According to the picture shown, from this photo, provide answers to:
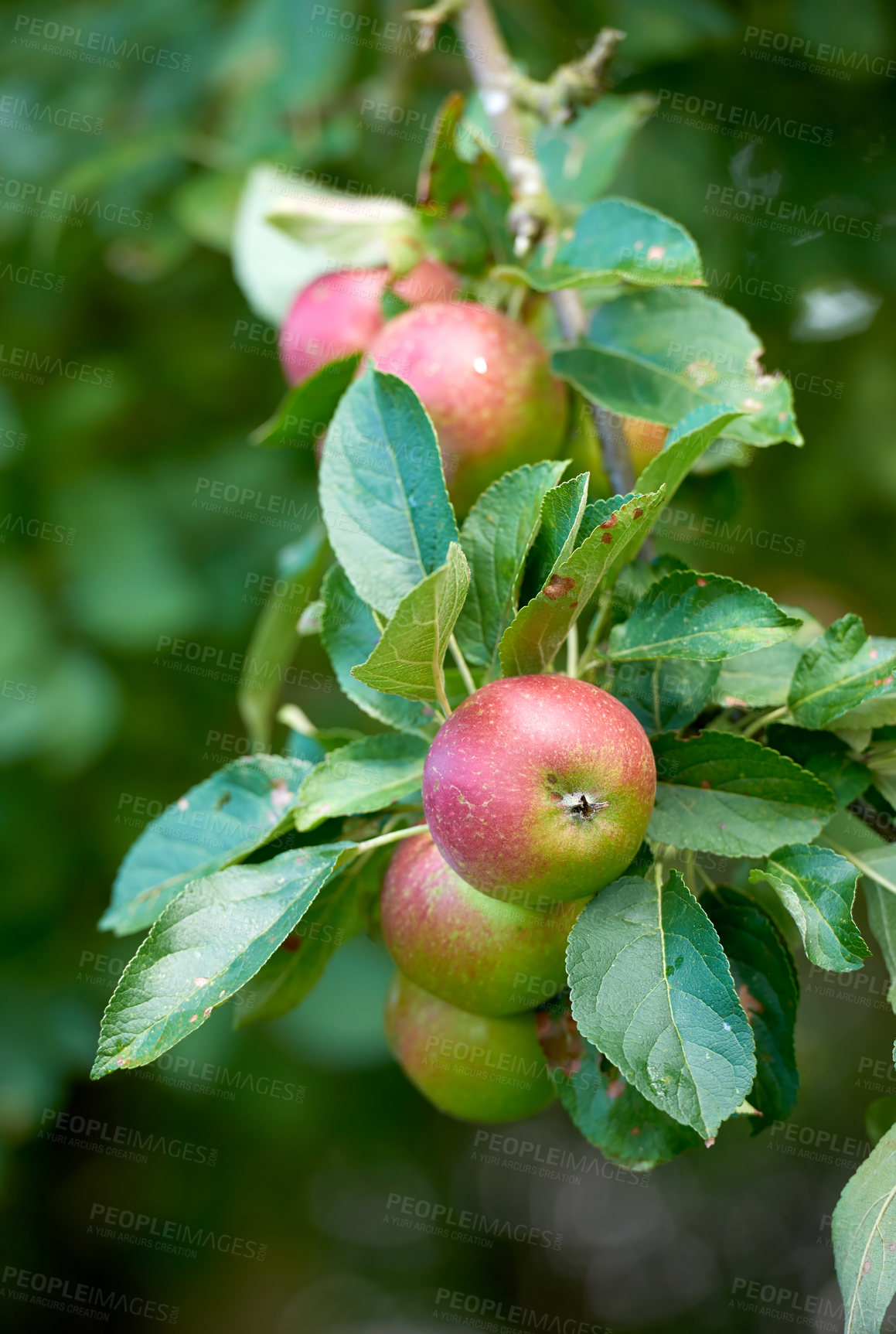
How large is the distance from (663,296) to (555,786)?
490 mm

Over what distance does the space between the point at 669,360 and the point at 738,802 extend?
1.25 feet

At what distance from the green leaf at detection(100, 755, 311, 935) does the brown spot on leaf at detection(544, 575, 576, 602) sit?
0.80 ft

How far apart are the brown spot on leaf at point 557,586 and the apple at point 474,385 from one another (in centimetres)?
25

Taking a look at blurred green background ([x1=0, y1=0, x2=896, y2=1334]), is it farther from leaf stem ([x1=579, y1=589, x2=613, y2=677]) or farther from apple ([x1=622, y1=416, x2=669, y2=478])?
leaf stem ([x1=579, y1=589, x2=613, y2=677])

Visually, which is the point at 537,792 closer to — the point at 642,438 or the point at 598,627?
the point at 598,627

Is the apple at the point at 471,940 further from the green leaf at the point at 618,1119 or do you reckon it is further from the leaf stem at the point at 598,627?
the leaf stem at the point at 598,627

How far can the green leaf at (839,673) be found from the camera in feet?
2.09

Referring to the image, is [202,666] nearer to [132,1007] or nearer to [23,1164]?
[23,1164]

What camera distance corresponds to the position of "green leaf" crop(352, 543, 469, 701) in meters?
0.55

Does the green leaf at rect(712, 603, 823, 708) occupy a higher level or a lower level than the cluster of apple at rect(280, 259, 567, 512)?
lower

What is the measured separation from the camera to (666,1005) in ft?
1.87

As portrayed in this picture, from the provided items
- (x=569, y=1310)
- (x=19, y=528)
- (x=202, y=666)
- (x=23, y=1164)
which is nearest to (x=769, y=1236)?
(x=569, y=1310)

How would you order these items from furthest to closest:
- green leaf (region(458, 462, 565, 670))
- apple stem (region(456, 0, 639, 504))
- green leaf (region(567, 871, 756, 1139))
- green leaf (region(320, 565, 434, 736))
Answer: apple stem (region(456, 0, 639, 504)) < green leaf (region(320, 565, 434, 736)) < green leaf (region(458, 462, 565, 670)) < green leaf (region(567, 871, 756, 1139))

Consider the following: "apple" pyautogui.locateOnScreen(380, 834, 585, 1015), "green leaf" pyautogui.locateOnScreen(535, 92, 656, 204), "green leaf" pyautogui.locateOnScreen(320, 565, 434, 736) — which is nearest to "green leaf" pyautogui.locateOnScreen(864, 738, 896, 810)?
"apple" pyautogui.locateOnScreen(380, 834, 585, 1015)
